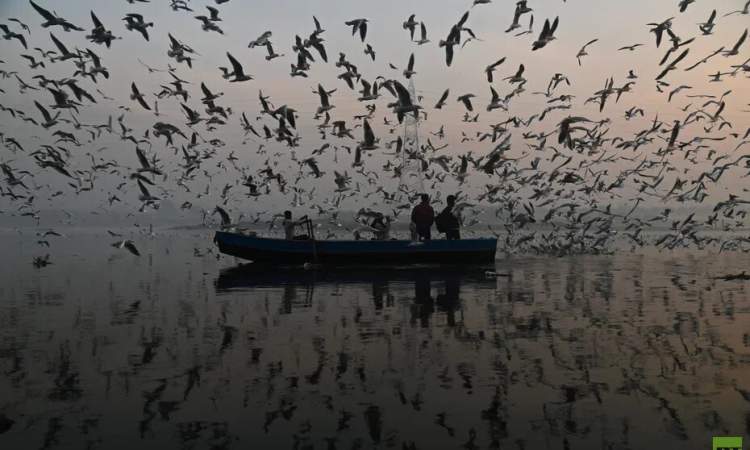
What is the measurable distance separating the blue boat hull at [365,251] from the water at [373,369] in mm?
10399

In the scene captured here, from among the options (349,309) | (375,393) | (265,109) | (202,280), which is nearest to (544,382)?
(375,393)

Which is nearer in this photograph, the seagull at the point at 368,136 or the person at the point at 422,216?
the seagull at the point at 368,136

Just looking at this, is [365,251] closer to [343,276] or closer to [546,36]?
[343,276]

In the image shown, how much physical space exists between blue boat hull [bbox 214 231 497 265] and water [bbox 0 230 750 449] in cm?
1040

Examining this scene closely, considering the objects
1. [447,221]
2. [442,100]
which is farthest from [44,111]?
[447,221]

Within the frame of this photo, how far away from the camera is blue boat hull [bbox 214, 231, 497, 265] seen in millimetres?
31281

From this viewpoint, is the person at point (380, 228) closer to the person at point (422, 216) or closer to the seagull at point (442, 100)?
the person at point (422, 216)

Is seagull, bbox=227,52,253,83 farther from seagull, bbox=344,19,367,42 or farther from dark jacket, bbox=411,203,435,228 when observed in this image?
dark jacket, bbox=411,203,435,228

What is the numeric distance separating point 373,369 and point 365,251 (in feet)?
68.7

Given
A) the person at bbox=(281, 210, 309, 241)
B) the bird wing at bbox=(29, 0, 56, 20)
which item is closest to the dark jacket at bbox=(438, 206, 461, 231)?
the person at bbox=(281, 210, 309, 241)

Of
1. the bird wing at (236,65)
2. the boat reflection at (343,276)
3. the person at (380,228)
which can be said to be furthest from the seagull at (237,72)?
the person at (380,228)

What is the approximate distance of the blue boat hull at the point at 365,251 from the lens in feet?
103

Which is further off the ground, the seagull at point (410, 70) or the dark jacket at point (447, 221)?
the seagull at point (410, 70)

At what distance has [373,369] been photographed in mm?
10312
